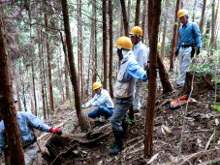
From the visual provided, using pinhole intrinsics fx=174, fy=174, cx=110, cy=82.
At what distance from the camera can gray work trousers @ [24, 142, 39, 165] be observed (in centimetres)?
423

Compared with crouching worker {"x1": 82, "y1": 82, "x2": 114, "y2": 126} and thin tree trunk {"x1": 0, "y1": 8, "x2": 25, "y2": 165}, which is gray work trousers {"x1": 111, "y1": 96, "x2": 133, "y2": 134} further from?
crouching worker {"x1": 82, "y1": 82, "x2": 114, "y2": 126}

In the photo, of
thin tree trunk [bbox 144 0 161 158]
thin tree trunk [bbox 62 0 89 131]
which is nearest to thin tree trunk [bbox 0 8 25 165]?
thin tree trunk [bbox 144 0 161 158]

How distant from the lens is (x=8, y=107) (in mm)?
2260

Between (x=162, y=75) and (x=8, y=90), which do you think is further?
(x=162, y=75)

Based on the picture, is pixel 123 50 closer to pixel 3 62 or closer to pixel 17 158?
pixel 3 62

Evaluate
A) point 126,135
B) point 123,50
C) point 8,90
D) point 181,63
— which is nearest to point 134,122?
point 126,135

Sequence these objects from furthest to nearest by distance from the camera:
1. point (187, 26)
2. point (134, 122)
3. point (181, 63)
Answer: point (181, 63), point (187, 26), point (134, 122)

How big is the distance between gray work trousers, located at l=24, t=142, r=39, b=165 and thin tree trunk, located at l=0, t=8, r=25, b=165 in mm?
2076

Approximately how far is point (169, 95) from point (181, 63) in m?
1.21

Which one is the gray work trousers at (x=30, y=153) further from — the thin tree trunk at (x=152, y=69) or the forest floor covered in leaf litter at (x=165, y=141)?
the thin tree trunk at (x=152, y=69)

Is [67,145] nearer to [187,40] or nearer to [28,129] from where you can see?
[28,129]

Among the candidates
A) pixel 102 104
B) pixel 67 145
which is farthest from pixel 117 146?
pixel 102 104

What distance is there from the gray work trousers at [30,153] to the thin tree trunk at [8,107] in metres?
2.08

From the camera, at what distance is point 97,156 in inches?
169
